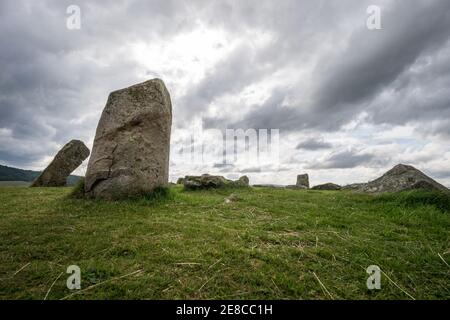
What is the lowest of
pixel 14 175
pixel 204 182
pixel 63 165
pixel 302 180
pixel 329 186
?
pixel 329 186

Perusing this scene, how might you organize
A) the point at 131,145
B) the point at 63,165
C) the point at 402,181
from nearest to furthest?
the point at 131,145
the point at 402,181
the point at 63,165

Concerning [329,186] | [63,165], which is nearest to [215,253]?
[63,165]

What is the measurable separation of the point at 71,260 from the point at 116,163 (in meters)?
4.96

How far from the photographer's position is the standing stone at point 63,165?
674 inches

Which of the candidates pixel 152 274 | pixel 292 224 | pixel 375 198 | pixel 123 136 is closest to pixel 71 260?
pixel 152 274

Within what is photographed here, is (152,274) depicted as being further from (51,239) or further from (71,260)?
(51,239)

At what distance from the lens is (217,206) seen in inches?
328

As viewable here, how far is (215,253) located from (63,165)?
58.8ft

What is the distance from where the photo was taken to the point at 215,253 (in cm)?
399

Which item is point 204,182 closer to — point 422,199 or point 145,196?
point 145,196

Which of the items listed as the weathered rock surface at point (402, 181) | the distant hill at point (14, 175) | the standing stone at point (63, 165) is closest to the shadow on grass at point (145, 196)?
the weathered rock surface at point (402, 181)

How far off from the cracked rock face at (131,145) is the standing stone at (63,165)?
442 inches

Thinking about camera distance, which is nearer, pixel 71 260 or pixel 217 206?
pixel 71 260

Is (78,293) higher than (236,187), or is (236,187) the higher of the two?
(236,187)
